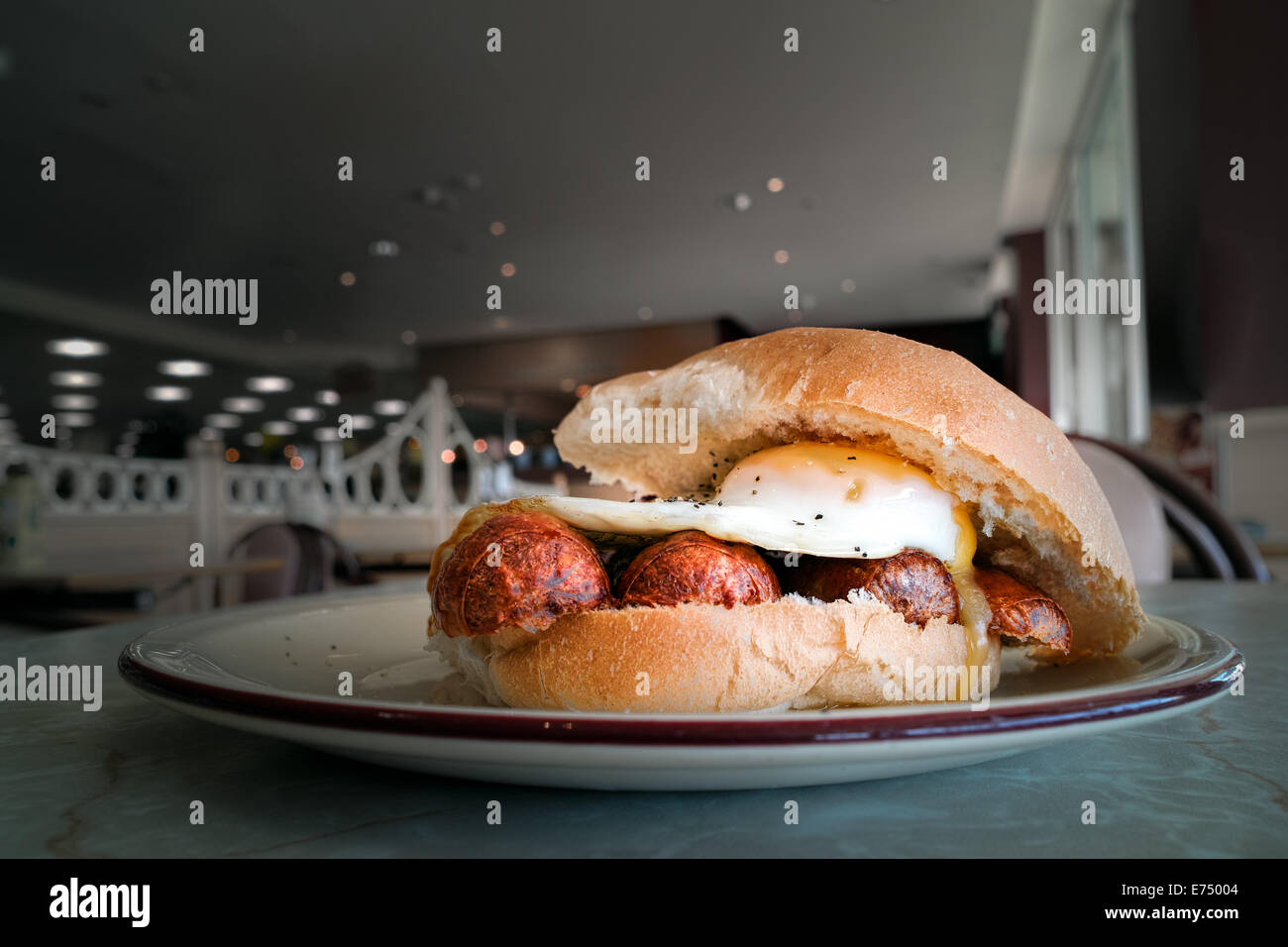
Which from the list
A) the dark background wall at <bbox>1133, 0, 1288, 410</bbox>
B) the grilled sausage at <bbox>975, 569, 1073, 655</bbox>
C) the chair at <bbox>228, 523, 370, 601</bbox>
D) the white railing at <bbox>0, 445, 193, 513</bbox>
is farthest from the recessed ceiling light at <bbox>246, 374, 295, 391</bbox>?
the grilled sausage at <bbox>975, 569, 1073, 655</bbox>

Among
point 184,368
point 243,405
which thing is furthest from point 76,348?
point 243,405

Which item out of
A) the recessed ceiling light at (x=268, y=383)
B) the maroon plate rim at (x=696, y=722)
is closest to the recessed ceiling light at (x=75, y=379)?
the recessed ceiling light at (x=268, y=383)

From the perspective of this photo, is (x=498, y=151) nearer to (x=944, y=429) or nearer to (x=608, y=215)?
(x=608, y=215)

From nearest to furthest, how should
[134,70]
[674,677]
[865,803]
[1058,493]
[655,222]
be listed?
[865,803]
[674,677]
[1058,493]
[134,70]
[655,222]

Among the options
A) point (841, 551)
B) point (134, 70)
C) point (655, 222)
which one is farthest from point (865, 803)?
point (655, 222)

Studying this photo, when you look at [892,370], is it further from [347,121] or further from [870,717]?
[347,121]

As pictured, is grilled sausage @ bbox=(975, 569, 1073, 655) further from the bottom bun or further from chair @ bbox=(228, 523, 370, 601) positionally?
A: chair @ bbox=(228, 523, 370, 601)
